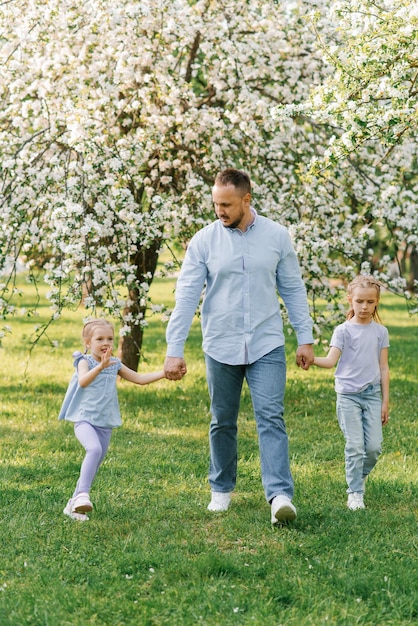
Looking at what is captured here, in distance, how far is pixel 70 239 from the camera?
8062 millimetres

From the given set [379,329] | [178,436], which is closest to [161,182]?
[178,436]

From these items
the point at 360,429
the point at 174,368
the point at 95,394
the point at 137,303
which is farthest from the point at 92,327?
the point at 137,303

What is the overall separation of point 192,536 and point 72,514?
84 cm

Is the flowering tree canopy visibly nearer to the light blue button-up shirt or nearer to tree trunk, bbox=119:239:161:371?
tree trunk, bbox=119:239:161:371

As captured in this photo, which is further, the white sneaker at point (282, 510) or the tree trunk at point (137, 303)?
the tree trunk at point (137, 303)

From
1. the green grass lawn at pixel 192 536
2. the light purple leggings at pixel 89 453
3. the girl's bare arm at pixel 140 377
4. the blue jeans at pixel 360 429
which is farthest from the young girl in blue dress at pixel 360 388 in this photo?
the light purple leggings at pixel 89 453

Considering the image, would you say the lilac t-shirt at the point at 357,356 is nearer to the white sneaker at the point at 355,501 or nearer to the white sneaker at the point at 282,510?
the white sneaker at the point at 355,501

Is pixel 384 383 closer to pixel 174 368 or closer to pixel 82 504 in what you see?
pixel 174 368

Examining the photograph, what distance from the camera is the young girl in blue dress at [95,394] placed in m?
5.65

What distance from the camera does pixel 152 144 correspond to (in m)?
8.99

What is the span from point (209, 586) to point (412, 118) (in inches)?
133

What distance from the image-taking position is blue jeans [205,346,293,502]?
17.7 feet

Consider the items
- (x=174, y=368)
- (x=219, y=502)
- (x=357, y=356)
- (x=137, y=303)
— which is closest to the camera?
(x=174, y=368)

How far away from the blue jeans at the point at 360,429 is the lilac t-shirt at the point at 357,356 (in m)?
0.06
